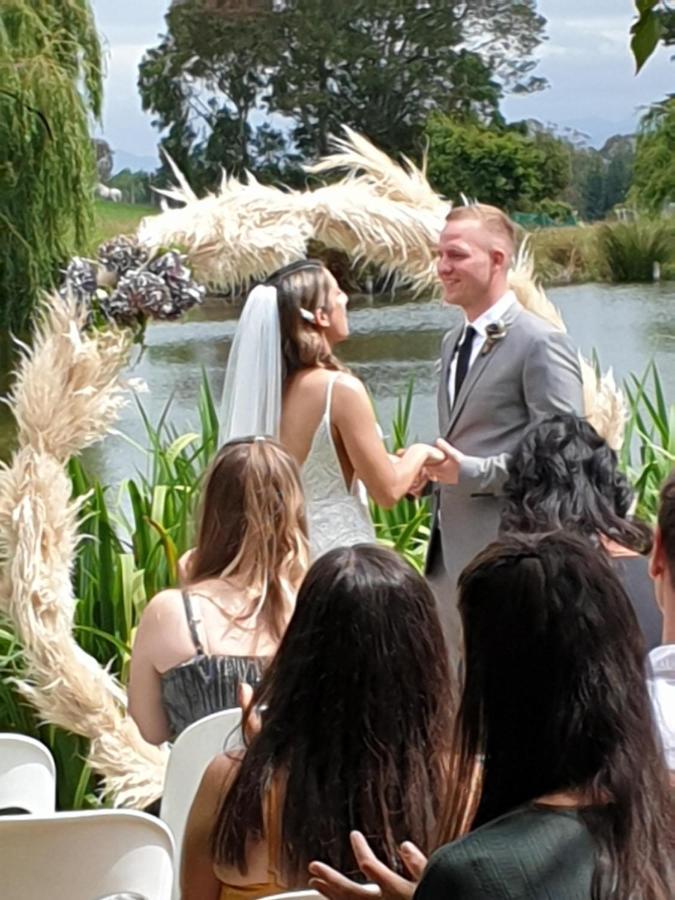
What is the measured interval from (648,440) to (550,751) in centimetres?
269

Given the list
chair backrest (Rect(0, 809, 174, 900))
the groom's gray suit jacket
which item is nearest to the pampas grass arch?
the groom's gray suit jacket

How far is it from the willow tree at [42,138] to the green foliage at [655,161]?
149cm

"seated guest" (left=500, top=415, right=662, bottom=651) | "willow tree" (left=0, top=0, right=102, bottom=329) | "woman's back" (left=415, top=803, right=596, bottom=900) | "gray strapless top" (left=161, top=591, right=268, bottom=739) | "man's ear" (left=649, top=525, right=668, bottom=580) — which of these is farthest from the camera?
"willow tree" (left=0, top=0, right=102, bottom=329)

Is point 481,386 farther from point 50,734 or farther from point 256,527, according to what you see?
point 50,734

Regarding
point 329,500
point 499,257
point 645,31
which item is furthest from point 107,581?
point 645,31

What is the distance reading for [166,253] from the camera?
3.27m

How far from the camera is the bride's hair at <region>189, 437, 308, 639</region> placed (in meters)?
2.10

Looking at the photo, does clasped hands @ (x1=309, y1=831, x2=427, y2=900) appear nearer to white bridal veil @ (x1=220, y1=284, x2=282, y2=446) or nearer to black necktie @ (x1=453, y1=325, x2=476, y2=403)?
white bridal veil @ (x1=220, y1=284, x2=282, y2=446)

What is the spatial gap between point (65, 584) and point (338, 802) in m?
1.58

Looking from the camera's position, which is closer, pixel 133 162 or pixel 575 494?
pixel 575 494

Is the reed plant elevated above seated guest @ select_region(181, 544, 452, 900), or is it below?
below

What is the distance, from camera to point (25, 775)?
200cm

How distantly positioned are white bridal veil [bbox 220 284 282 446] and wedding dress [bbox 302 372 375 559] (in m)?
0.11

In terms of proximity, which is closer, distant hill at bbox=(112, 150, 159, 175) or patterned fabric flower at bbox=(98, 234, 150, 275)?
patterned fabric flower at bbox=(98, 234, 150, 275)
